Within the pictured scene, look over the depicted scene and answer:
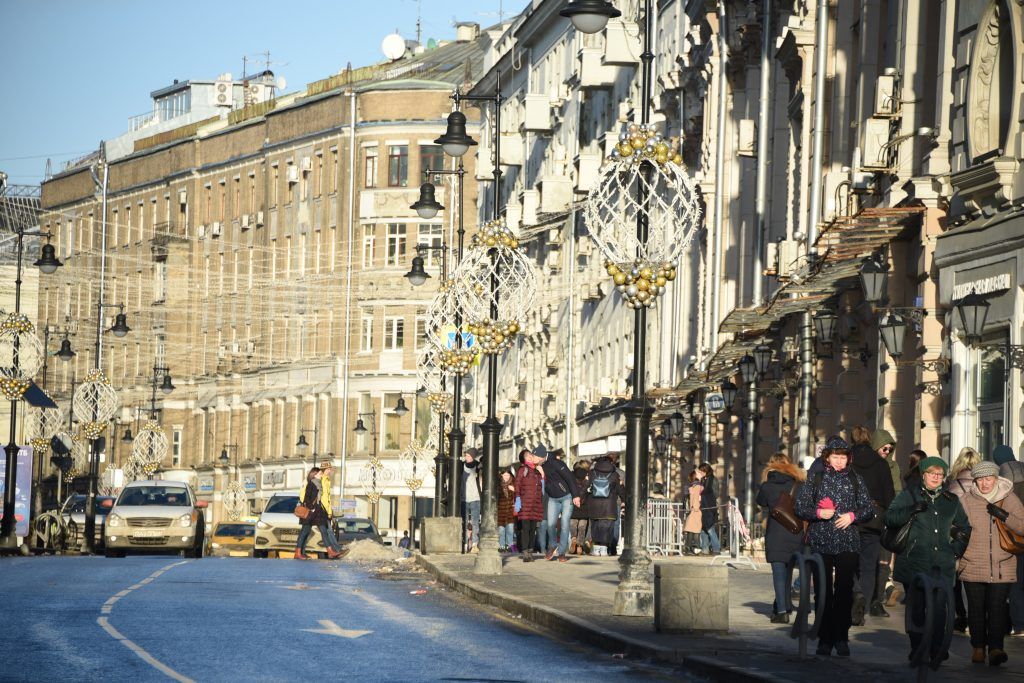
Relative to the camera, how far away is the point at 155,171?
11238 cm

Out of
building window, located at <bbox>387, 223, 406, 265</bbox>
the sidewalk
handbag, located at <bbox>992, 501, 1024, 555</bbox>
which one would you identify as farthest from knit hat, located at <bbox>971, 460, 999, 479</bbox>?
building window, located at <bbox>387, 223, 406, 265</bbox>

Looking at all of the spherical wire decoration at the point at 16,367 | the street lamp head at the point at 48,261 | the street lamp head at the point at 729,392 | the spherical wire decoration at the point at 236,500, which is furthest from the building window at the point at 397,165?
the street lamp head at the point at 729,392

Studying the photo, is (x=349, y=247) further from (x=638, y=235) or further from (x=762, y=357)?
(x=638, y=235)

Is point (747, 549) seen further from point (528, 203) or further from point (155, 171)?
point (155, 171)

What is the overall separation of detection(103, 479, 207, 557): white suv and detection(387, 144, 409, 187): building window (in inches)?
2156

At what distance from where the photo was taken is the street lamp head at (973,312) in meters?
22.6

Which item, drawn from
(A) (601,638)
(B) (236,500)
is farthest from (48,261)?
(B) (236,500)

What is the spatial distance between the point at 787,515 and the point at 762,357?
647 inches

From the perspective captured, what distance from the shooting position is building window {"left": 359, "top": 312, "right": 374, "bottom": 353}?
322 ft

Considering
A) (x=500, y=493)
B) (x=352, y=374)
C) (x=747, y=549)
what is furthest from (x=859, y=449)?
(x=352, y=374)

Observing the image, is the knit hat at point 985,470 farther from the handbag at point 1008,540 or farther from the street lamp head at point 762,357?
the street lamp head at point 762,357

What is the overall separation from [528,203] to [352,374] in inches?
1085

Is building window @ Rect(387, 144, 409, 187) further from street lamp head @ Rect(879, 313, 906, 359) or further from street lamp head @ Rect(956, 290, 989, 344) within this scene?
street lamp head @ Rect(956, 290, 989, 344)

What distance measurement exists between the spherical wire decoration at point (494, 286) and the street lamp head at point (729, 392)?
5.99 m
